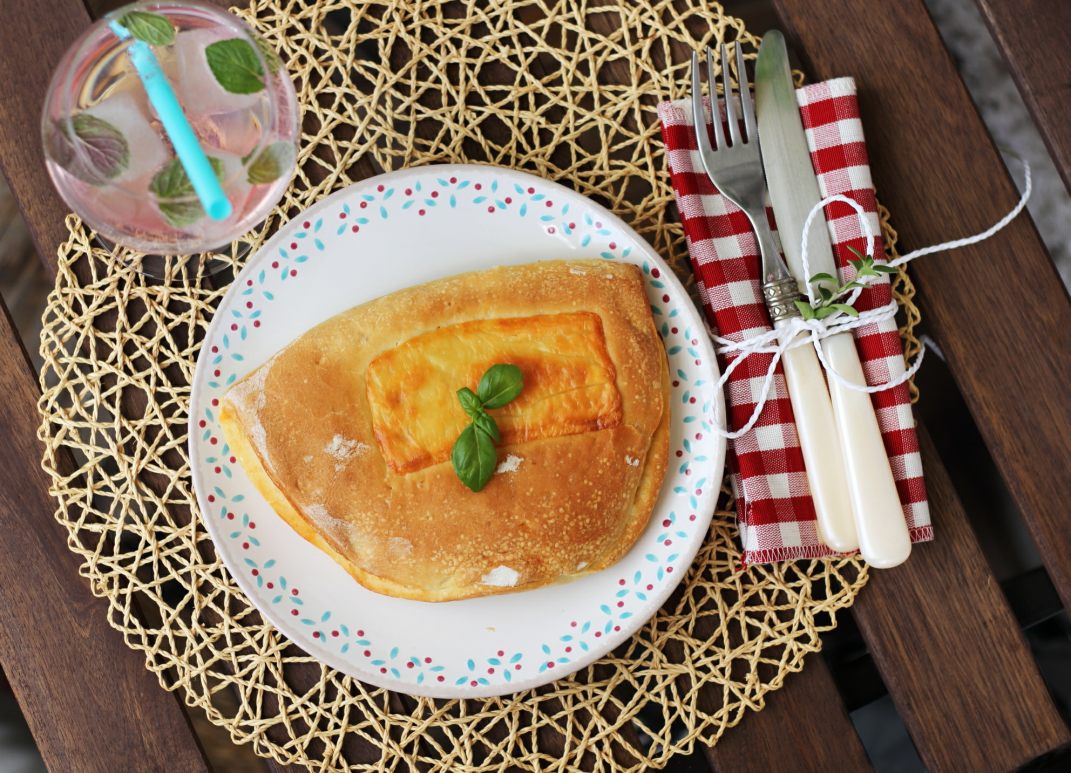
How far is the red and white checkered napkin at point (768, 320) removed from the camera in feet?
5.16

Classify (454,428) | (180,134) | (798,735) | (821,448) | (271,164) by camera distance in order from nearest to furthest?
1. (180,134)
2. (271,164)
3. (454,428)
4. (821,448)
5. (798,735)

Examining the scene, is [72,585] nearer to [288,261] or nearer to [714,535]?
[288,261]

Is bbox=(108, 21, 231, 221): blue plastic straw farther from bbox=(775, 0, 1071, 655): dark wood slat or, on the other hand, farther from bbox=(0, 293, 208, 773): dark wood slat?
bbox=(775, 0, 1071, 655): dark wood slat

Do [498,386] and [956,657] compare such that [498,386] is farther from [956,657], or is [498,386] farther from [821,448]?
[956,657]

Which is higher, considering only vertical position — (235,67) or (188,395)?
(235,67)

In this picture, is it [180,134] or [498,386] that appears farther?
[498,386]

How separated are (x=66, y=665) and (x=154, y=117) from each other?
1.02 metres

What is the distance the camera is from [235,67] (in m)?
1.29

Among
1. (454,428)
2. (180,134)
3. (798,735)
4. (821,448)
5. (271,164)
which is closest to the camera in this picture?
(180,134)

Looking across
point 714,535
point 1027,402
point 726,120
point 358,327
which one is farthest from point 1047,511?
point 358,327

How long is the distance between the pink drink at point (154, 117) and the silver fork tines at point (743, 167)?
725 mm

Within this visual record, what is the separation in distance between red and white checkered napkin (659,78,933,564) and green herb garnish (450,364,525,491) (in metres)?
0.44

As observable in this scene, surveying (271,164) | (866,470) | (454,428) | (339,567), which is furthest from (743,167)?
(339,567)

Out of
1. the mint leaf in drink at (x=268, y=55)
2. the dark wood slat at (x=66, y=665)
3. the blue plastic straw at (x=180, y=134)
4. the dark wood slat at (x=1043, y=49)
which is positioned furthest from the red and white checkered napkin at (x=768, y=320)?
the dark wood slat at (x=66, y=665)
